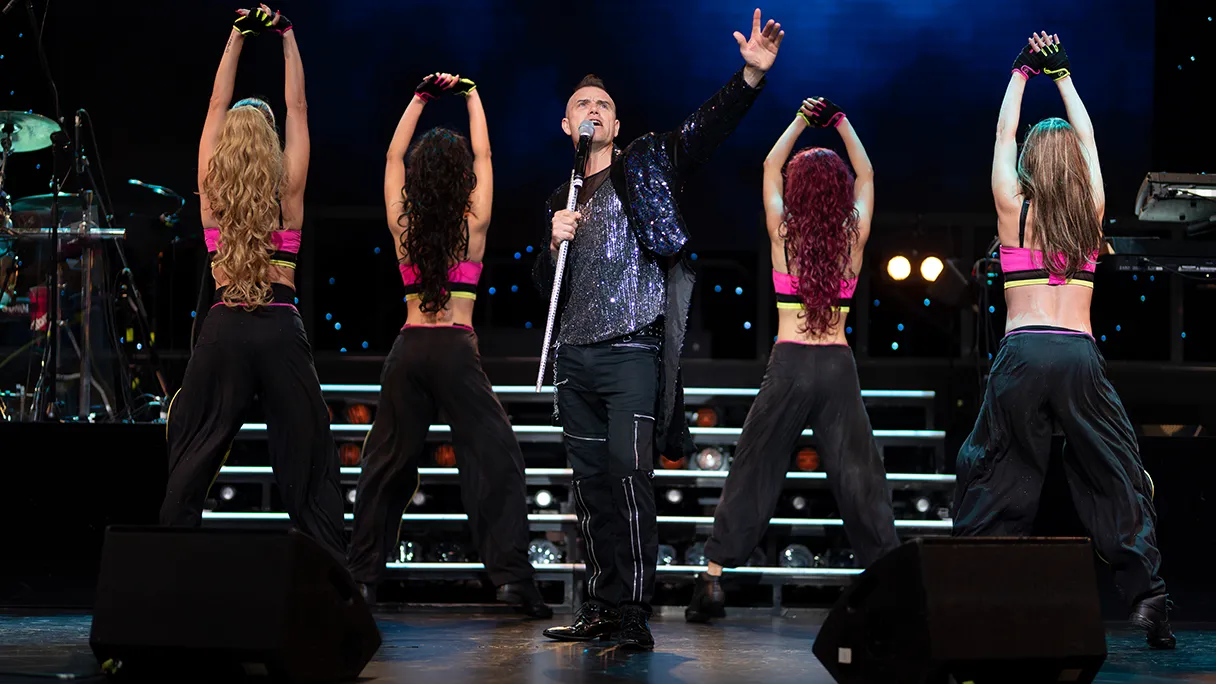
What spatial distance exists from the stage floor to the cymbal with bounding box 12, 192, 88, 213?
7.46 feet

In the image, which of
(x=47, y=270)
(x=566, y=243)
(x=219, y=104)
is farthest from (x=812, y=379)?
(x=47, y=270)

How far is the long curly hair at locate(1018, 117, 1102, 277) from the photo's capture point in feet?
15.9

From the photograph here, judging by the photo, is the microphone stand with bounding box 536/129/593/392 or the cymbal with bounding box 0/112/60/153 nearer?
the microphone stand with bounding box 536/129/593/392

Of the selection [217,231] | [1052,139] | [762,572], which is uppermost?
[1052,139]

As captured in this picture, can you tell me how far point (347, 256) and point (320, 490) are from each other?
371 cm

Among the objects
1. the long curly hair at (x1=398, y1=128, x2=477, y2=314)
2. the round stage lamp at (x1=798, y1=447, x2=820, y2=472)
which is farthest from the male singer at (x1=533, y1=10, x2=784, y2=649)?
the round stage lamp at (x1=798, y1=447, x2=820, y2=472)

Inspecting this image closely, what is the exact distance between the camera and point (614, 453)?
4.62 meters

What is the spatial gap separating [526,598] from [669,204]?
1.97m

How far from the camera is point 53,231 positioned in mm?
5996

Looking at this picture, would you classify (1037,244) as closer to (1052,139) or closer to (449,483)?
(1052,139)

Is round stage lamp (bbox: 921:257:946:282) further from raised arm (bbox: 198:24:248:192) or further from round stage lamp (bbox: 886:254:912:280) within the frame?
raised arm (bbox: 198:24:248:192)

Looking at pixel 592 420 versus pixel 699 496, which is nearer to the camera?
pixel 592 420

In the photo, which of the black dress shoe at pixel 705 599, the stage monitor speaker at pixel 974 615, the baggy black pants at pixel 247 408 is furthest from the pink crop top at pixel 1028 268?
Answer: the baggy black pants at pixel 247 408

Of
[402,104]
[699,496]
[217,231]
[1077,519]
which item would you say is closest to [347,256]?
[402,104]
